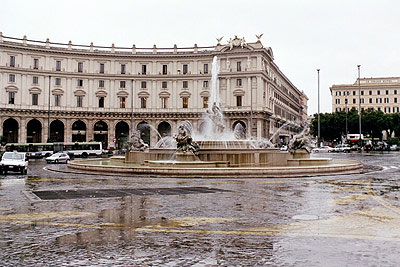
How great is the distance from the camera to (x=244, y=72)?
7794 centimetres

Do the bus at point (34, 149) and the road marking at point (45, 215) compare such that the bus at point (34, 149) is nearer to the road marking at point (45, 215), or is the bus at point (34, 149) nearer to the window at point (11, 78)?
the window at point (11, 78)

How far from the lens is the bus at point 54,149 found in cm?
5534

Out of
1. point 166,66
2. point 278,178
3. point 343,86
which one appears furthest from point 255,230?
point 343,86

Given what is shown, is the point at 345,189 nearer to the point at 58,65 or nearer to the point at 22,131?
the point at 22,131

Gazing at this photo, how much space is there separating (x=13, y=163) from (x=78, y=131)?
55591 millimetres

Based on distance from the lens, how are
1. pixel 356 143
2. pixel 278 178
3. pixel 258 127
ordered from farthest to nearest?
1. pixel 356 143
2. pixel 258 127
3. pixel 278 178

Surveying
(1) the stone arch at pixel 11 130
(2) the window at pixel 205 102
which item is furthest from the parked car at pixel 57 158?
(2) the window at pixel 205 102

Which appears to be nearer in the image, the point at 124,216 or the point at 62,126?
the point at 124,216

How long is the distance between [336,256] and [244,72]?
73.1 m

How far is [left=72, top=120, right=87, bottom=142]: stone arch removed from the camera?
255ft

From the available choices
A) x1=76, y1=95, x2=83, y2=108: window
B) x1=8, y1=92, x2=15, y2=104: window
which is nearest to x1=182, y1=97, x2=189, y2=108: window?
x1=76, y1=95, x2=83, y2=108: window

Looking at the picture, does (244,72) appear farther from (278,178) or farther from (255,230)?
(255,230)

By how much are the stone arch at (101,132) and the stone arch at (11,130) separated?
562 inches

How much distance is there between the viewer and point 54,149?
57906 mm
